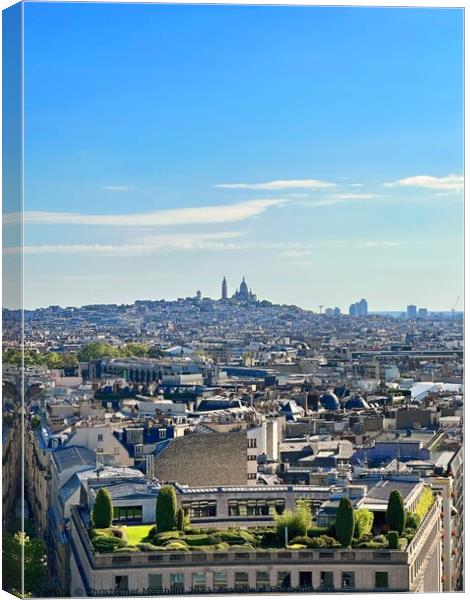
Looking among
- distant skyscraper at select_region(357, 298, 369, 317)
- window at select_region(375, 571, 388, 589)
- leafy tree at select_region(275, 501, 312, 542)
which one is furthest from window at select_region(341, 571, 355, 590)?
distant skyscraper at select_region(357, 298, 369, 317)

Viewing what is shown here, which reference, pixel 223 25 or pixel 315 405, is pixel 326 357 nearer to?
pixel 315 405

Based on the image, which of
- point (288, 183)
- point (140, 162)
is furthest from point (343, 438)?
point (140, 162)

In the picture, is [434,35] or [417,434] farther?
[417,434]

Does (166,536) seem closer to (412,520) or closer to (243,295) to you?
(412,520)

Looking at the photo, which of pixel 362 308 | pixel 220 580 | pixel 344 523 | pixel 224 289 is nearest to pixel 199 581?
pixel 220 580

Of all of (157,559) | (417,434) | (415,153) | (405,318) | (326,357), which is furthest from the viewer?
(326,357)
